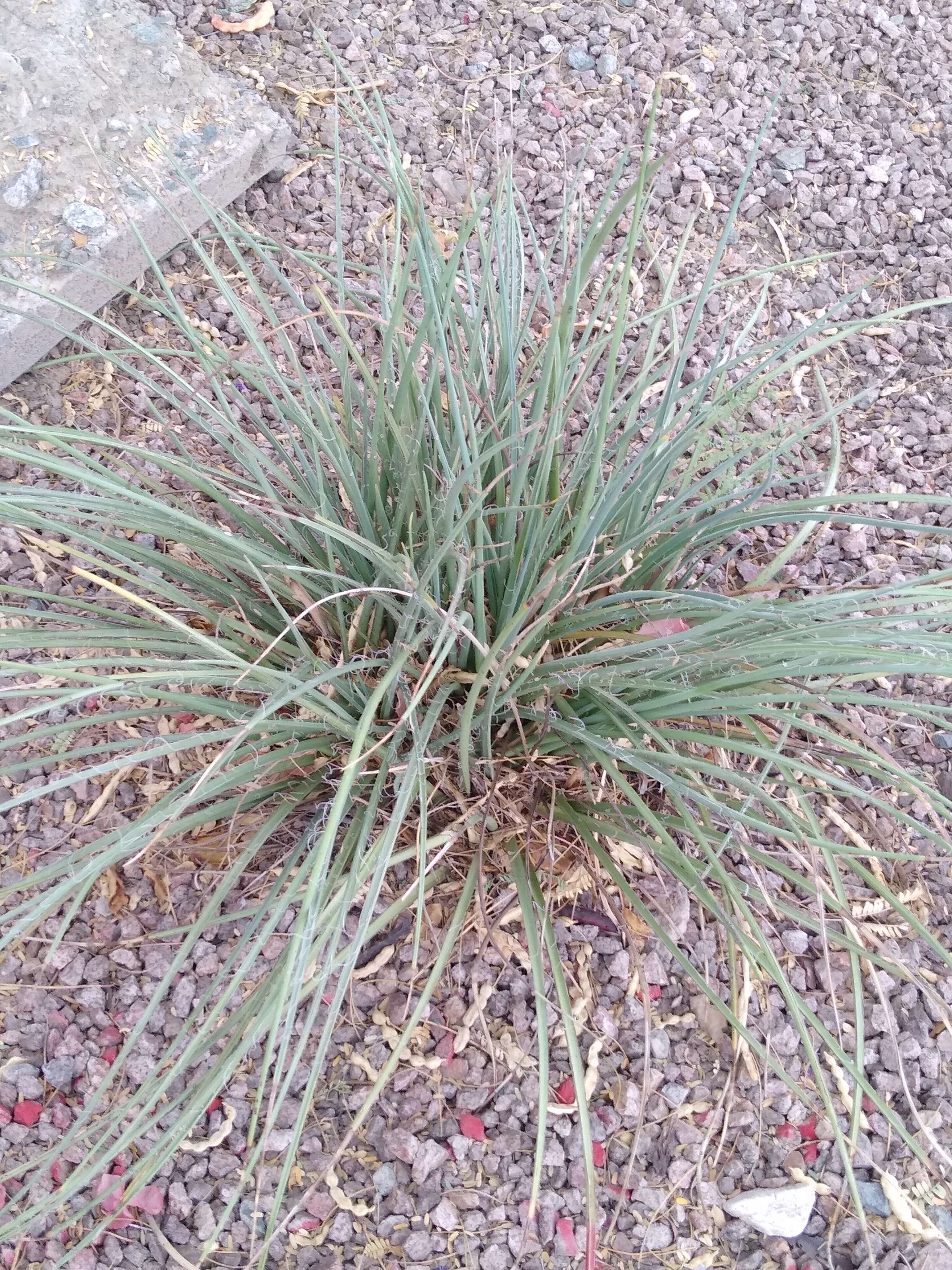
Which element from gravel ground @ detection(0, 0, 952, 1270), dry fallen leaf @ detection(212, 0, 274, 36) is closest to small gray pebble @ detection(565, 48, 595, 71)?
gravel ground @ detection(0, 0, 952, 1270)

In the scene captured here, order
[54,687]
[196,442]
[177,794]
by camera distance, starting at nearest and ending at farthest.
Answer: [54,687] → [177,794] → [196,442]

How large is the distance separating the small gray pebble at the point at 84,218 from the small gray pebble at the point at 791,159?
1.42m

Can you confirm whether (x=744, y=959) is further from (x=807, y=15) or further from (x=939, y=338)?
(x=807, y=15)

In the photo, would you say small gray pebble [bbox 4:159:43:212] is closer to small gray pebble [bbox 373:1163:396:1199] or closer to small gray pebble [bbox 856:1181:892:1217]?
small gray pebble [bbox 373:1163:396:1199]

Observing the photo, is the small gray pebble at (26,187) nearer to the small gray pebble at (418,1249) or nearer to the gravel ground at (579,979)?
the gravel ground at (579,979)

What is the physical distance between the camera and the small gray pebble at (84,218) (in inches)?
71.5

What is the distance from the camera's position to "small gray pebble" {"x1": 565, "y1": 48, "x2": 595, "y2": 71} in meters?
2.24

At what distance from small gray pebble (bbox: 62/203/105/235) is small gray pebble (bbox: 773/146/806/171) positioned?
1.42 m

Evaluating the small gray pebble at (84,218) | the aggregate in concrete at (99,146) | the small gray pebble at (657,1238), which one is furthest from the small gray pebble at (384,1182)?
the small gray pebble at (84,218)

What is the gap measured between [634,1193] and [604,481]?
37.6 inches

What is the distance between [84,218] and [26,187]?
0.12 meters

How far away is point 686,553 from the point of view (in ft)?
4.82

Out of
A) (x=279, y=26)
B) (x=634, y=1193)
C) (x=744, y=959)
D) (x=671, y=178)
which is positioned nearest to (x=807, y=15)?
(x=671, y=178)

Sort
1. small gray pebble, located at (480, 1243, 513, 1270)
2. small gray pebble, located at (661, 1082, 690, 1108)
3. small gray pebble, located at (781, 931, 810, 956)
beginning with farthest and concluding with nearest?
small gray pebble, located at (781, 931, 810, 956) < small gray pebble, located at (661, 1082, 690, 1108) < small gray pebble, located at (480, 1243, 513, 1270)
